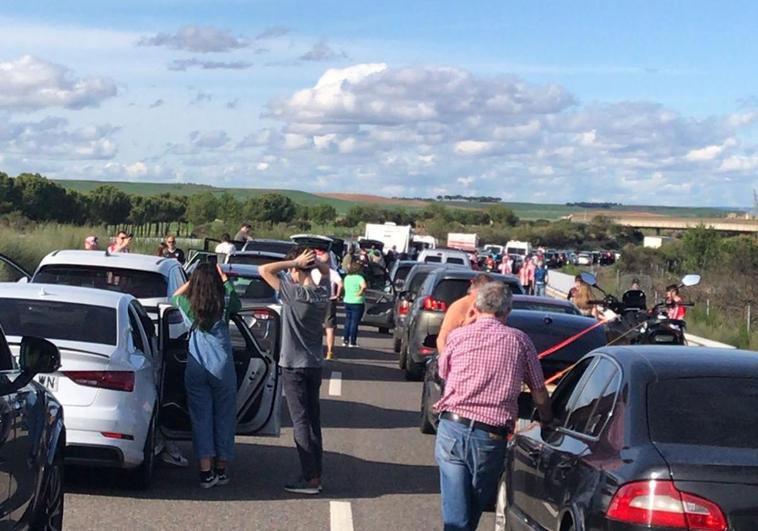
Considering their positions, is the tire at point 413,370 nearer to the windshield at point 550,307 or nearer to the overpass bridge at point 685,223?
the windshield at point 550,307

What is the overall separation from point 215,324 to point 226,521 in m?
1.70

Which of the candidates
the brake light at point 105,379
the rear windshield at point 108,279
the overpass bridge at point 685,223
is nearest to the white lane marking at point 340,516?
the brake light at point 105,379

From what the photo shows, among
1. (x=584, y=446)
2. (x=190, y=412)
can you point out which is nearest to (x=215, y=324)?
(x=190, y=412)

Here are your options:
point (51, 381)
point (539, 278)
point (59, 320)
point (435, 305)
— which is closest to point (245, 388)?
point (59, 320)

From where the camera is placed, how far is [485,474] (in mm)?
7004

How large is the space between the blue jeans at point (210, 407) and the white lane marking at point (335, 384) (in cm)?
664

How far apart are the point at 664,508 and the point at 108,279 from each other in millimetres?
8765

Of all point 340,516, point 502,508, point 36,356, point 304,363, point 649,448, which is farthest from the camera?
point 304,363

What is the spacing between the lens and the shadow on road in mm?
10070

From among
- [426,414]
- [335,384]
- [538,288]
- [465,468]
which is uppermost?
[465,468]

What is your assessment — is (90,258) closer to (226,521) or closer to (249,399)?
(249,399)

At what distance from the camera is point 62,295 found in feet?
33.4

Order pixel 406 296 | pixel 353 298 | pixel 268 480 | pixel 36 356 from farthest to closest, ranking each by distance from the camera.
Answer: pixel 353 298, pixel 406 296, pixel 268 480, pixel 36 356

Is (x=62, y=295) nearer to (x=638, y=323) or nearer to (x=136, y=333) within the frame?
(x=136, y=333)
